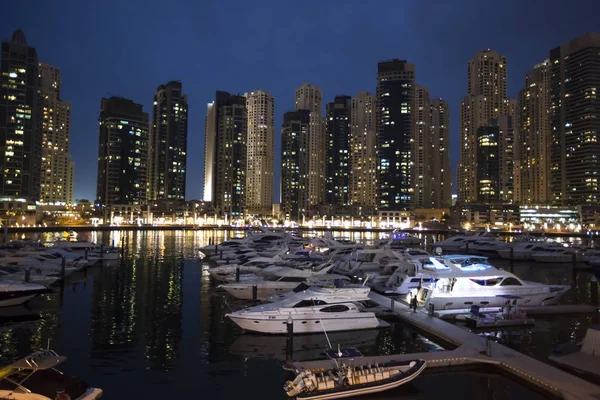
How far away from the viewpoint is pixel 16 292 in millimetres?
26547

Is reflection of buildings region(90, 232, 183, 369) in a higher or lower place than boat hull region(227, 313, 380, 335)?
lower

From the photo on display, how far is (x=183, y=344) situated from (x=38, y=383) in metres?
8.73

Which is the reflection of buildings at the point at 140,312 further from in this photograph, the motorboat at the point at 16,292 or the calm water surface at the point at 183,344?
the motorboat at the point at 16,292

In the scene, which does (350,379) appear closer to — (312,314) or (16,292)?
(312,314)

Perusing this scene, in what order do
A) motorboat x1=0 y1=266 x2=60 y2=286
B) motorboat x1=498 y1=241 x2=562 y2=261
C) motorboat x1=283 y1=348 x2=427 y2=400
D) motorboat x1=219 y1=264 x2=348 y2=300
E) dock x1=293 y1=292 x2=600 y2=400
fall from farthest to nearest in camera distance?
motorboat x1=498 y1=241 x2=562 y2=261, motorboat x1=0 y1=266 x2=60 y2=286, motorboat x1=219 y1=264 x2=348 y2=300, dock x1=293 y1=292 x2=600 y2=400, motorboat x1=283 y1=348 x2=427 y2=400

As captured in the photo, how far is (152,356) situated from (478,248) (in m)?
61.9

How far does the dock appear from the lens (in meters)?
14.3

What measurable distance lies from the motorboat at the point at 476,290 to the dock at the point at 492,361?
14.3ft

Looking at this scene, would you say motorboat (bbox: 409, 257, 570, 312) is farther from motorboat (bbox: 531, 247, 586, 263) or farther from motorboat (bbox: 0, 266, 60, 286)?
motorboat (bbox: 531, 247, 586, 263)

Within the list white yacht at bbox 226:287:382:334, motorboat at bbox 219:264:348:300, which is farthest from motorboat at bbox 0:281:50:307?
white yacht at bbox 226:287:382:334

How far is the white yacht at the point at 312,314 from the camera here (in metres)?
21.8

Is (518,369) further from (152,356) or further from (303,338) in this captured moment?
(152,356)

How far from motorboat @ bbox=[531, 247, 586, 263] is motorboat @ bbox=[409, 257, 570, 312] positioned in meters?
34.2

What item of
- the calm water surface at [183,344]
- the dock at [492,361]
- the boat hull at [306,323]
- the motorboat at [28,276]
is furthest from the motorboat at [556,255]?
the motorboat at [28,276]
